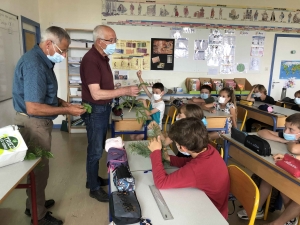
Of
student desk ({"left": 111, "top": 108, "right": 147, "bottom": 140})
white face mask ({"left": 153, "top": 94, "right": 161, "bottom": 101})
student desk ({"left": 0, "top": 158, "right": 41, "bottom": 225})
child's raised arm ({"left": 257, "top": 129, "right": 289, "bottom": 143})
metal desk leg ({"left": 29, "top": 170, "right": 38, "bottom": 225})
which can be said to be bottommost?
metal desk leg ({"left": 29, "top": 170, "right": 38, "bottom": 225})

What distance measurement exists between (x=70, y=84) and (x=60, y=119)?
0.88 m

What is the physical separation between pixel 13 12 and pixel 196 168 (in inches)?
144

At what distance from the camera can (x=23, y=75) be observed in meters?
1.73

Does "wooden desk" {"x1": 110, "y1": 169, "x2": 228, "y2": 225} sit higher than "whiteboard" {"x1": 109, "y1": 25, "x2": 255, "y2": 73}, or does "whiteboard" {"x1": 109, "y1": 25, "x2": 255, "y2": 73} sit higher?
"whiteboard" {"x1": 109, "y1": 25, "x2": 255, "y2": 73}

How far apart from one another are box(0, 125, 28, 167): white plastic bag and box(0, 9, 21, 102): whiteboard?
6.75 ft

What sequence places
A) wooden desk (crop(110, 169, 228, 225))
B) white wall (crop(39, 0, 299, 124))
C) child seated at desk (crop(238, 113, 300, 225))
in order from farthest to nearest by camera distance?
white wall (crop(39, 0, 299, 124)) → child seated at desk (crop(238, 113, 300, 225)) → wooden desk (crop(110, 169, 228, 225))

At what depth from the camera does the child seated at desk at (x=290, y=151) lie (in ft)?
6.28

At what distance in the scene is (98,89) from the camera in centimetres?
210

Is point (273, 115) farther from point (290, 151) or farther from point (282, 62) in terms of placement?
point (282, 62)

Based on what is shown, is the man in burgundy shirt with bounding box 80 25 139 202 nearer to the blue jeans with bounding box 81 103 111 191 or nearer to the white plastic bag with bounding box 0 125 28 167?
the blue jeans with bounding box 81 103 111 191

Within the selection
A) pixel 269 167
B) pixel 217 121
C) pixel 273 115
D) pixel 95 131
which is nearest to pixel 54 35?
pixel 95 131

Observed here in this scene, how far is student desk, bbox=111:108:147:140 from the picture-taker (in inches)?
121

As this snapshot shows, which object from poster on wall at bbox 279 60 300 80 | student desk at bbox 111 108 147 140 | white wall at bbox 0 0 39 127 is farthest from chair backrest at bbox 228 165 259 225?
poster on wall at bbox 279 60 300 80

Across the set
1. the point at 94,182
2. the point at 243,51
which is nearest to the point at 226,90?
the point at 243,51
